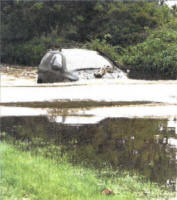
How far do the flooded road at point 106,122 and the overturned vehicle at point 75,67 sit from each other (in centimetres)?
24

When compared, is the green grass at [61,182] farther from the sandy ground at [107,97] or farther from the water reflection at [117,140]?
the sandy ground at [107,97]

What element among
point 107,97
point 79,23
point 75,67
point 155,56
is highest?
point 79,23

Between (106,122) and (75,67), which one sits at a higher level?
(75,67)

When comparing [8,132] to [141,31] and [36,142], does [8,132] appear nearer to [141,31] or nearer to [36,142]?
[36,142]

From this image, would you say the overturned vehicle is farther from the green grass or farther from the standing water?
the green grass

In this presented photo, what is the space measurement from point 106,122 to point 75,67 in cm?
239

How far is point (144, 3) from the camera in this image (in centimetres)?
2095

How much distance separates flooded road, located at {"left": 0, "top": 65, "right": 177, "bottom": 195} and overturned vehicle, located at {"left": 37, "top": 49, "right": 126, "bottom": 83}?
0.24 metres

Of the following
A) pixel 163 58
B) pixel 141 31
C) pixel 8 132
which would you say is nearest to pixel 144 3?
pixel 141 31

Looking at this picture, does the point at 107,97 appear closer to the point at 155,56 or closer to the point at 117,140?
the point at 117,140

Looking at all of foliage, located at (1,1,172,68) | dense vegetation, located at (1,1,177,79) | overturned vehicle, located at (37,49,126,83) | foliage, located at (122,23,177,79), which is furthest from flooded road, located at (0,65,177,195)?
foliage, located at (1,1,172,68)

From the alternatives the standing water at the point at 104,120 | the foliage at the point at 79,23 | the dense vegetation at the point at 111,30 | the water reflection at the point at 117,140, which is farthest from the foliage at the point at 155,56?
the water reflection at the point at 117,140

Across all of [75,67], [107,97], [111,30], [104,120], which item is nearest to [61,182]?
[104,120]

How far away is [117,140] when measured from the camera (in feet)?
29.3
